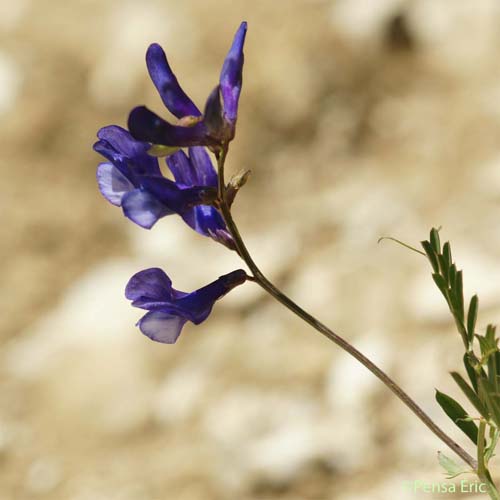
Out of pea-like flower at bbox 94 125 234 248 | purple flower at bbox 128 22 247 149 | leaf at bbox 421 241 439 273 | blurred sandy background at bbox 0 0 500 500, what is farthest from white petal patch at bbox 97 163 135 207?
blurred sandy background at bbox 0 0 500 500

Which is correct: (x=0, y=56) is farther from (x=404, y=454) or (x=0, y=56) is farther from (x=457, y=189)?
(x=404, y=454)

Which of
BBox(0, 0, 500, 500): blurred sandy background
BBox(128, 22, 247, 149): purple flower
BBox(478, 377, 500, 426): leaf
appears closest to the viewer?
BBox(128, 22, 247, 149): purple flower

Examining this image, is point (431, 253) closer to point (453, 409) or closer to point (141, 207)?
point (453, 409)

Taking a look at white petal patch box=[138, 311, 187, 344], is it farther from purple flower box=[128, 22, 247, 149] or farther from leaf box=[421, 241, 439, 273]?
leaf box=[421, 241, 439, 273]

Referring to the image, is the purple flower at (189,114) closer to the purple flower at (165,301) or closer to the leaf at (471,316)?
the purple flower at (165,301)

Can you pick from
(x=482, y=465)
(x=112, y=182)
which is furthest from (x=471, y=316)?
(x=112, y=182)

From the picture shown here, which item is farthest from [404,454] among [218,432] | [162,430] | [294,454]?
[162,430]

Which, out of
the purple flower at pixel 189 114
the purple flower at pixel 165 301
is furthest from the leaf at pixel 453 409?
the purple flower at pixel 189 114

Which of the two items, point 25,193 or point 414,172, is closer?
point 414,172
